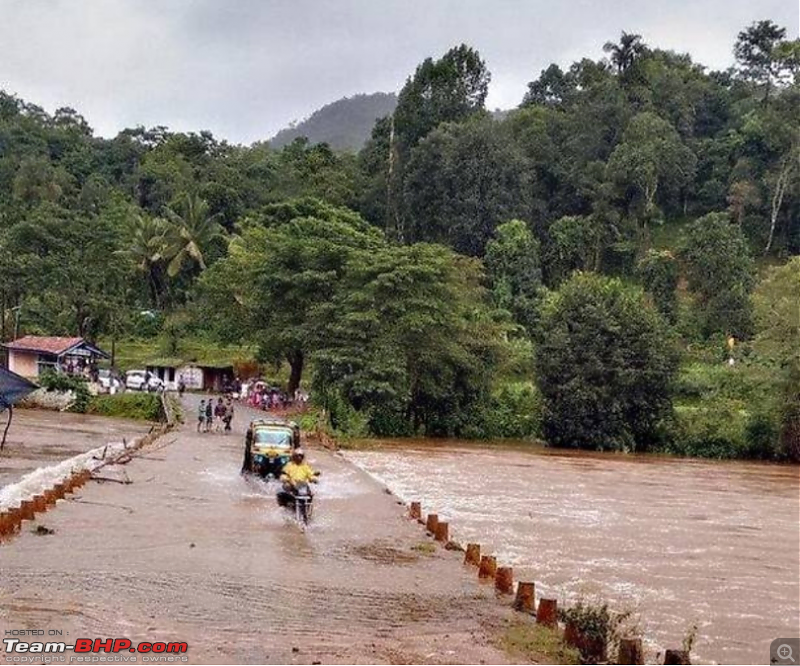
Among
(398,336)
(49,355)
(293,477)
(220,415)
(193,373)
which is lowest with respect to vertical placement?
(220,415)

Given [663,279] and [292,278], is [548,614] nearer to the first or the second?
[292,278]

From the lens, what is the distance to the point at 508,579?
13.3m

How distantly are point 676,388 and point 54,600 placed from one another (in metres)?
44.5

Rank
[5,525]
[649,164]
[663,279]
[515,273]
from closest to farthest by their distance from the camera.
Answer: [5,525] → [515,273] → [663,279] → [649,164]

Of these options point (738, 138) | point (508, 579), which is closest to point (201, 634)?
point (508, 579)

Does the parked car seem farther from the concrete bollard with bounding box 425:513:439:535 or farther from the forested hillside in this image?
Result: the concrete bollard with bounding box 425:513:439:535

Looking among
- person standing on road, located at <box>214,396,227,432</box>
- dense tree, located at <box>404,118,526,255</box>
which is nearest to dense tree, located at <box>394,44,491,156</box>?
dense tree, located at <box>404,118,526,255</box>

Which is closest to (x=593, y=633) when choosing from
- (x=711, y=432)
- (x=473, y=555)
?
(x=473, y=555)

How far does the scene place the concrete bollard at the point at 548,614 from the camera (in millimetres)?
11289

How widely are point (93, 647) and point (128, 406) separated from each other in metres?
43.6

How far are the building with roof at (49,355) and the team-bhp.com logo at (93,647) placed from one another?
160 feet

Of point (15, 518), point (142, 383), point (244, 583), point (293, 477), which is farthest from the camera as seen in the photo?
point (142, 383)

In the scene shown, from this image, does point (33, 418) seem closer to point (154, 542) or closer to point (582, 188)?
point (154, 542)

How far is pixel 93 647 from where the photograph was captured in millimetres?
8930
